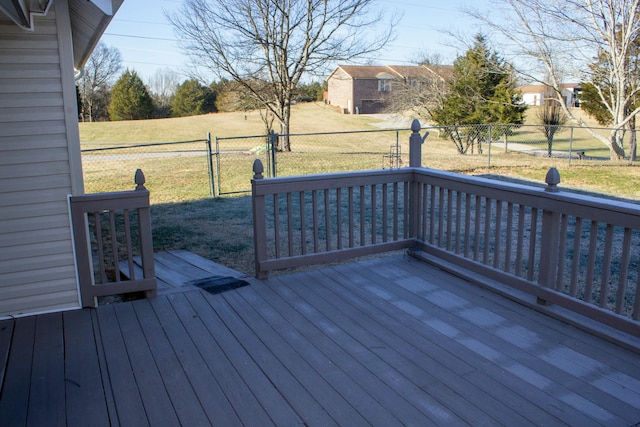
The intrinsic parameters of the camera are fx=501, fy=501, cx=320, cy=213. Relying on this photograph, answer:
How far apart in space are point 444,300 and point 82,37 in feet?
14.1

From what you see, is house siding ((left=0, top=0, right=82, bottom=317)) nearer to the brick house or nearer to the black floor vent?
the black floor vent

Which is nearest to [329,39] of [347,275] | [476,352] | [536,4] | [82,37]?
[536,4]

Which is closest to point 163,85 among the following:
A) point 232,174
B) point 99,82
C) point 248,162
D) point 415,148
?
point 99,82

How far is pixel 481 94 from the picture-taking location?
18766mm

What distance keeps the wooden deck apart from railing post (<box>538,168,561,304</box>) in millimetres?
263

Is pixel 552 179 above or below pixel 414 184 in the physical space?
above

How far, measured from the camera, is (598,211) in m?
2.99

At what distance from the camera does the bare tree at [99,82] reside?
106ft

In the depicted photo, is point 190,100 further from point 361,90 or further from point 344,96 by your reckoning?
point 361,90

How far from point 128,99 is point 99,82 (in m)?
2.98

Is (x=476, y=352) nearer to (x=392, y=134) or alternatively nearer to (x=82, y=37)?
(x=82, y=37)

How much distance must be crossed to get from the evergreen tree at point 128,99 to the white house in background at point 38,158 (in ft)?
102

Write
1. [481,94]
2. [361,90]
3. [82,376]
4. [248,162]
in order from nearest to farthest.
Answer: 1. [82,376]
2. [248,162]
3. [481,94]
4. [361,90]

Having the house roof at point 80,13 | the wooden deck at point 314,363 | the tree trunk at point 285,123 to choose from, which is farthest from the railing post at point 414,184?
the tree trunk at point 285,123
